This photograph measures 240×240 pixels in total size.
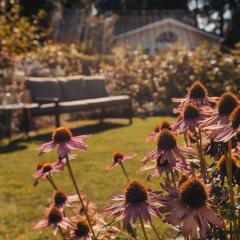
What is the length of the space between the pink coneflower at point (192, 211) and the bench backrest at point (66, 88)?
9.01 meters

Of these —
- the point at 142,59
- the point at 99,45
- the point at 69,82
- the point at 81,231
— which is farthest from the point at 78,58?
the point at 81,231

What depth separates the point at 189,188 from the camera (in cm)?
162

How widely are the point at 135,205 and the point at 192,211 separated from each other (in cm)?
22

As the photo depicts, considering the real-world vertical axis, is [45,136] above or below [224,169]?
below

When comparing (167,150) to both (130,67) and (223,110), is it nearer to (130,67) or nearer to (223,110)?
(223,110)

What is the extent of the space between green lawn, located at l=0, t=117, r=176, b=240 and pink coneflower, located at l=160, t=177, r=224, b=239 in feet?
6.46

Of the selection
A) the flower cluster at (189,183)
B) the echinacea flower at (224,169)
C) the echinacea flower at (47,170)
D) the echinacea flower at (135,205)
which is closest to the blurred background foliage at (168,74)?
the echinacea flower at (47,170)

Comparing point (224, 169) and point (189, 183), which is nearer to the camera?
point (189, 183)

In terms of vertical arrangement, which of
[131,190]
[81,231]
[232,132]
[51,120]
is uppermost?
[232,132]

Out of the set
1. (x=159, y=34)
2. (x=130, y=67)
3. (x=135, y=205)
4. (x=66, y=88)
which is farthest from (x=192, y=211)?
(x=159, y=34)

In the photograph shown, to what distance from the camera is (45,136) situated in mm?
9539

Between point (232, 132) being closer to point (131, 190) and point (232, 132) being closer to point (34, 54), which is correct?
point (131, 190)

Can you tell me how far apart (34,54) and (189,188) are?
38.8 ft

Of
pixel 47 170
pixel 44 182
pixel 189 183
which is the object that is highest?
pixel 189 183
